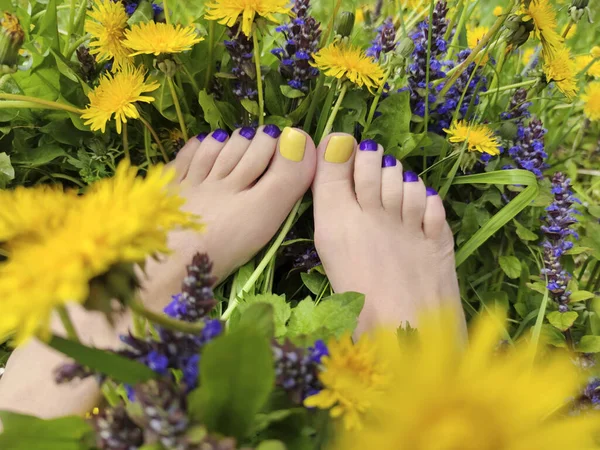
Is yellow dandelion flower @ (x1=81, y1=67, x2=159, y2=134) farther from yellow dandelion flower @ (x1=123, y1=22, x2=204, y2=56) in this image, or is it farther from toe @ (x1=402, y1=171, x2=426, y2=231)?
toe @ (x1=402, y1=171, x2=426, y2=231)

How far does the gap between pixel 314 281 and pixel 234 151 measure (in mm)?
293

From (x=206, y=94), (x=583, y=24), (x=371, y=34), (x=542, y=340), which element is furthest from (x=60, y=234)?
(x=583, y=24)

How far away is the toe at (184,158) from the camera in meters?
0.98

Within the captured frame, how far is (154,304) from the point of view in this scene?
0.82 m

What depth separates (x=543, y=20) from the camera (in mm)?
754

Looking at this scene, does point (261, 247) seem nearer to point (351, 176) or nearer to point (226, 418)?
point (351, 176)

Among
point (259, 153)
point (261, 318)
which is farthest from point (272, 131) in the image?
point (261, 318)

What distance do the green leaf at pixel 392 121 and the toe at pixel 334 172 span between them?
57 mm

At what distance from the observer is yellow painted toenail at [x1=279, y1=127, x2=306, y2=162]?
922mm

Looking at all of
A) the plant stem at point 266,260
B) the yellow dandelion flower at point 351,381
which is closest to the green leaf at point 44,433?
the yellow dandelion flower at point 351,381

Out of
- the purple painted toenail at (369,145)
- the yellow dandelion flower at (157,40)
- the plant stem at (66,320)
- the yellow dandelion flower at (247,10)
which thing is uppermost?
the yellow dandelion flower at (247,10)

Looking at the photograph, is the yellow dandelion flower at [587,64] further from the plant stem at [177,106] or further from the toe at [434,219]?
the plant stem at [177,106]

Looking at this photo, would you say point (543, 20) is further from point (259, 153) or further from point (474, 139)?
point (259, 153)

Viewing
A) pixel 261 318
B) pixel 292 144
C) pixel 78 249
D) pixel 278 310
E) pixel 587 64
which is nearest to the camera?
pixel 78 249
